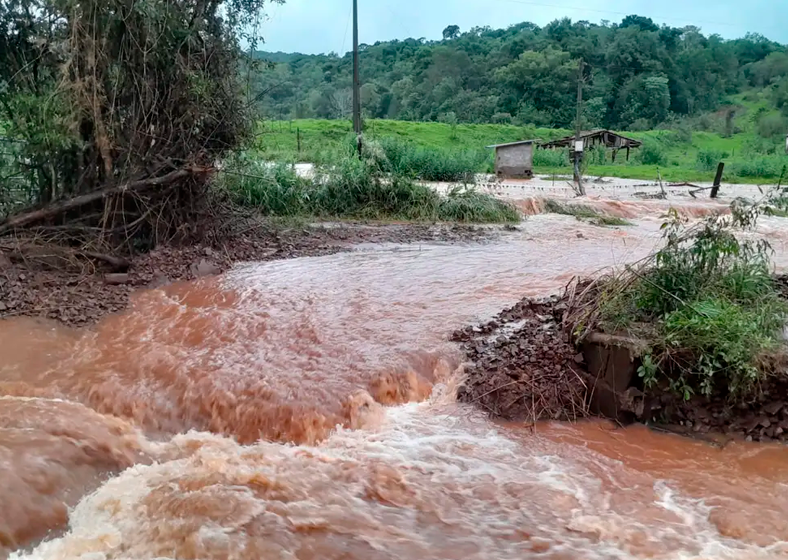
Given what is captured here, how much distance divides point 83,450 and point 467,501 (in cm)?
260

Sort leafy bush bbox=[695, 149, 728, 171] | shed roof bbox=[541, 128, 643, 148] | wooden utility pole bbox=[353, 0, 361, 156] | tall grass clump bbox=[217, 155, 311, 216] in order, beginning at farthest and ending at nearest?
shed roof bbox=[541, 128, 643, 148], leafy bush bbox=[695, 149, 728, 171], wooden utility pole bbox=[353, 0, 361, 156], tall grass clump bbox=[217, 155, 311, 216]

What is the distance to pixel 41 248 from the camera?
802 cm

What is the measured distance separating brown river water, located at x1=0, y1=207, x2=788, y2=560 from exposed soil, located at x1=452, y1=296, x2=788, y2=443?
167 mm

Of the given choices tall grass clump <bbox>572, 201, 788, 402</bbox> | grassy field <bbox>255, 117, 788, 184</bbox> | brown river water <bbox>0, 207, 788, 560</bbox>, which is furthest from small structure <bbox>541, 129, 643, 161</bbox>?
brown river water <bbox>0, 207, 788, 560</bbox>

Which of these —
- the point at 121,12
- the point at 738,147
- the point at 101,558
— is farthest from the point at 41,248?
the point at 738,147

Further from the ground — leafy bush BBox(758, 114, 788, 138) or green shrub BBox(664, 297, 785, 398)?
leafy bush BBox(758, 114, 788, 138)

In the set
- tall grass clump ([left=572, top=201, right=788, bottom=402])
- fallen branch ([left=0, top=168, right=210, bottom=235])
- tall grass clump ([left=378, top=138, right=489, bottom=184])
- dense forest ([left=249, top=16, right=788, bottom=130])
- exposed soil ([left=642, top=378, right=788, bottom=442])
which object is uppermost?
dense forest ([left=249, top=16, right=788, bottom=130])

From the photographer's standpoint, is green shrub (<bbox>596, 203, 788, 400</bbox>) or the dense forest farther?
the dense forest

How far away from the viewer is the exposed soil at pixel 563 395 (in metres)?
4.80

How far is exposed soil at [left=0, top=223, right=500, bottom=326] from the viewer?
7094 mm

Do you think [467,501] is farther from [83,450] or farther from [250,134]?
[250,134]

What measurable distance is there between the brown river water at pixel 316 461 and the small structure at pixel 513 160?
1913cm

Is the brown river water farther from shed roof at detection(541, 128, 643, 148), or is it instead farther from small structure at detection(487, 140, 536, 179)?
shed roof at detection(541, 128, 643, 148)

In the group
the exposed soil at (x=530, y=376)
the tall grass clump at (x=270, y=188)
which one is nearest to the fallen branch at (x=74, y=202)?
the tall grass clump at (x=270, y=188)
